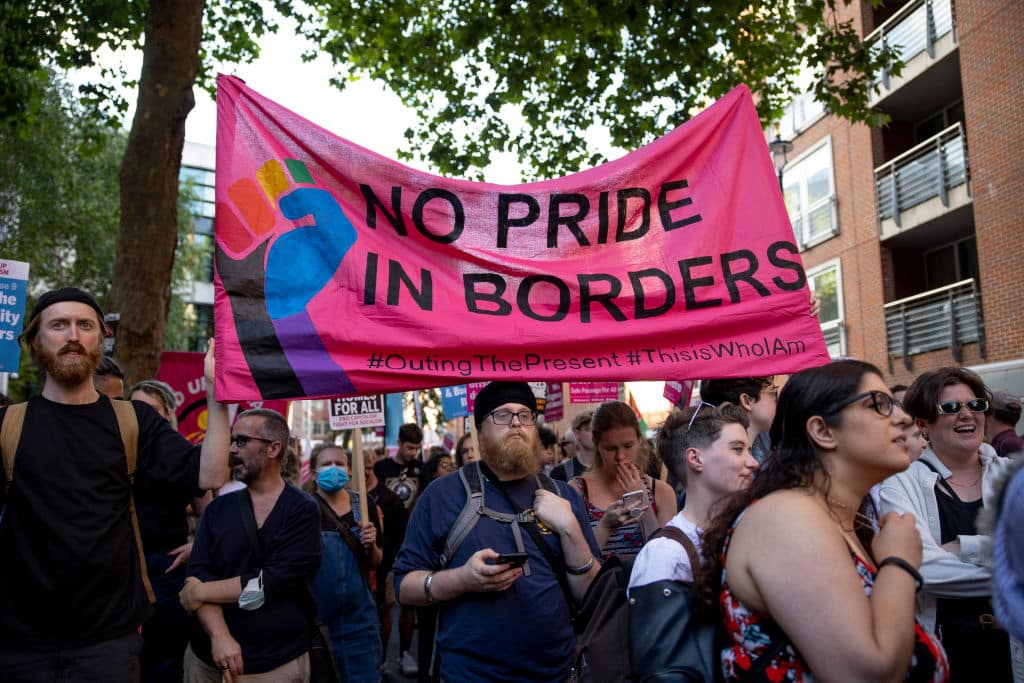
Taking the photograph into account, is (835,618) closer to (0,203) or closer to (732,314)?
(732,314)

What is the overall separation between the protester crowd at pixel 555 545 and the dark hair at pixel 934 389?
0.6 inches

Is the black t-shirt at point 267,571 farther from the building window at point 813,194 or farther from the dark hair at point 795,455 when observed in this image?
the building window at point 813,194

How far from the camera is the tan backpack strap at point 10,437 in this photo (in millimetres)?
3510

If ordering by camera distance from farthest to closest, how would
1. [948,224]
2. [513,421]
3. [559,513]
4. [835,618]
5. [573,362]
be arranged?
[948,224]
[573,362]
[513,421]
[559,513]
[835,618]

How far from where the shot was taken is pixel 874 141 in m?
21.9

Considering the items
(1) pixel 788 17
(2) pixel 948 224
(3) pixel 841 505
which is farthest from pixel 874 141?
(3) pixel 841 505

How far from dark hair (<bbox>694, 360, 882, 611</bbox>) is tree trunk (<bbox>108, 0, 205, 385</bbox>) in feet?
22.8

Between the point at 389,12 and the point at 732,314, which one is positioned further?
the point at 389,12

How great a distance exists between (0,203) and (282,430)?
76.8 ft

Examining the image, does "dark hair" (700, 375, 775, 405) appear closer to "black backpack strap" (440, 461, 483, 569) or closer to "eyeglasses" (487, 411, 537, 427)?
"eyeglasses" (487, 411, 537, 427)

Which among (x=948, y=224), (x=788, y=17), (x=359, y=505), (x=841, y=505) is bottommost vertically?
(x=359, y=505)

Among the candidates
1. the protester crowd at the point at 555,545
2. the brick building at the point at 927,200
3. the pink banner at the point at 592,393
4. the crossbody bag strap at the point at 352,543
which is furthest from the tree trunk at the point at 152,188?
the brick building at the point at 927,200

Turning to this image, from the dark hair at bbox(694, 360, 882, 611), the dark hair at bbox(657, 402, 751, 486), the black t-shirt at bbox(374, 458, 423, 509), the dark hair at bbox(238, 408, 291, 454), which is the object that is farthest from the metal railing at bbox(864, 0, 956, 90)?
the dark hair at bbox(694, 360, 882, 611)

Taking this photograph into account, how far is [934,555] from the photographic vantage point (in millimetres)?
3371
